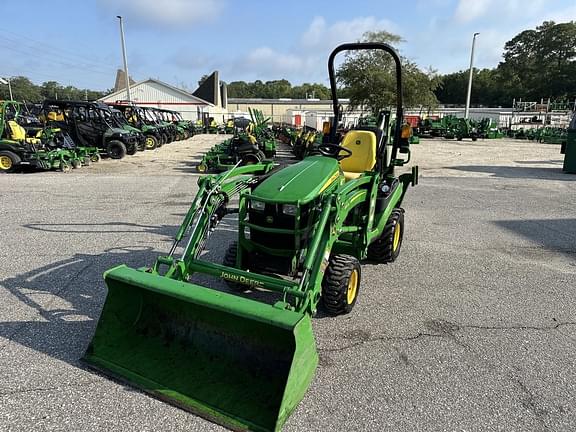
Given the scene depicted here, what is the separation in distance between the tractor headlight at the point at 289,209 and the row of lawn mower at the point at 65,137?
36.8 feet

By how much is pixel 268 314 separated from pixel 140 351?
1.05m

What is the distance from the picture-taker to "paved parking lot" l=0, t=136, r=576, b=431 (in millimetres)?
2428

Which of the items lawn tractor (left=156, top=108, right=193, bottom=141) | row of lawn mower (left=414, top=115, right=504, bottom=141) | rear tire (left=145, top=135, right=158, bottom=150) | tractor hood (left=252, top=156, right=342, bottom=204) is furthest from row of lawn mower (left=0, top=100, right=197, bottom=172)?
row of lawn mower (left=414, top=115, right=504, bottom=141)

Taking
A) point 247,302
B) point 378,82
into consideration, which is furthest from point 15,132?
point 378,82

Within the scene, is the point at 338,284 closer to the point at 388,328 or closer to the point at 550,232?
the point at 388,328

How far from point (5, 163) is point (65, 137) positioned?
2.77m

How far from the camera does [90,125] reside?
49.8ft

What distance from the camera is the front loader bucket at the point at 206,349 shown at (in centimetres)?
234

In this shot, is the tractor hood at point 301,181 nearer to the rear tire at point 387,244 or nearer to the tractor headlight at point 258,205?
the tractor headlight at point 258,205

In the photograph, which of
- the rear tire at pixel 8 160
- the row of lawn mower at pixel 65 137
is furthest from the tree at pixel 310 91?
the rear tire at pixel 8 160

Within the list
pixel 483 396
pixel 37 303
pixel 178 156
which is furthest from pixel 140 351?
pixel 178 156

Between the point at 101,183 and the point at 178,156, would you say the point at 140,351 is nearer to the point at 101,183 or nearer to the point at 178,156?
the point at 101,183

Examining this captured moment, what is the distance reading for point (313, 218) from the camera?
11.5 feet

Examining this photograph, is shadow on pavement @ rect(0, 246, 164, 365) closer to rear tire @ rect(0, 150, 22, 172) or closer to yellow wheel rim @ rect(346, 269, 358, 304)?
yellow wheel rim @ rect(346, 269, 358, 304)
